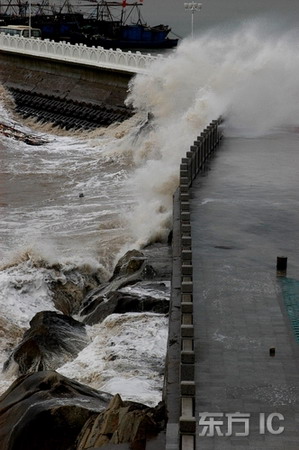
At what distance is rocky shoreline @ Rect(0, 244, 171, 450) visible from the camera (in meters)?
11.4

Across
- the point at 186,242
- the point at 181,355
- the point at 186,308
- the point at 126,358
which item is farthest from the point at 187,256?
the point at 181,355

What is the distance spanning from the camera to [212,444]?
34.4ft

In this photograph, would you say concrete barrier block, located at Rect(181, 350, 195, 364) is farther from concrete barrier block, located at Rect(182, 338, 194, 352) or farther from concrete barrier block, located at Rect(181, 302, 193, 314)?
concrete barrier block, located at Rect(181, 302, 193, 314)

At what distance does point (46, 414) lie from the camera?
472 inches

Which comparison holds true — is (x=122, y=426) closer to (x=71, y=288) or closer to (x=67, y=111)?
(x=71, y=288)

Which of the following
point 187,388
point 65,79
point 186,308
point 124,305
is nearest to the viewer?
Result: point 187,388

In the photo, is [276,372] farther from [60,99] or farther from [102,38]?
[102,38]

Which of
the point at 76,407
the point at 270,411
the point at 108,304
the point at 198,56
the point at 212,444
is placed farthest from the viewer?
the point at 198,56

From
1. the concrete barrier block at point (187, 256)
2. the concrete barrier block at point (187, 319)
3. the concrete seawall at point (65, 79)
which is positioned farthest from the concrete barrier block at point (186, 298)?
the concrete seawall at point (65, 79)

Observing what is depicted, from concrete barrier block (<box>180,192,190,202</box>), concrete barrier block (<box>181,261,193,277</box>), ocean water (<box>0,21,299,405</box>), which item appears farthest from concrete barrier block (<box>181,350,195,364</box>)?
concrete barrier block (<box>180,192,190,202</box>)

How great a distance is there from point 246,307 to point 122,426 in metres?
3.84

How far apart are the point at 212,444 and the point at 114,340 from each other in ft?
19.2

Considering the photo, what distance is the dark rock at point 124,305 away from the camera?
17.3 meters

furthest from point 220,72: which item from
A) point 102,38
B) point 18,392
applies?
point 102,38
